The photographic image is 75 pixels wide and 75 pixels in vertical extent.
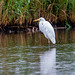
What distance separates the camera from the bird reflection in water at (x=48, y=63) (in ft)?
19.3

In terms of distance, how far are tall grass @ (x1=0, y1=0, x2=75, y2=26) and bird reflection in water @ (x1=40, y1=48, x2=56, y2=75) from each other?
671cm

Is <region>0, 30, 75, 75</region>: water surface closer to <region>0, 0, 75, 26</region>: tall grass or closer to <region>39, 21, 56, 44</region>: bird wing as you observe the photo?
<region>39, 21, 56, 44</region>: bird wing

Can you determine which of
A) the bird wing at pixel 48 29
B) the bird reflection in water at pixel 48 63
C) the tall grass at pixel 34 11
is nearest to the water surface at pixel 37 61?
the bird reflection in water at pixel 48 63

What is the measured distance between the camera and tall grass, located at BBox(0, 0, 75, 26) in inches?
585

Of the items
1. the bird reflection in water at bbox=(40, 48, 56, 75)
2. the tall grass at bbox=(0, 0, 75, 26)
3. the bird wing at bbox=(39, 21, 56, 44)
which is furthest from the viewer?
the tall grass at bbox=(0, 0, 75, 26)

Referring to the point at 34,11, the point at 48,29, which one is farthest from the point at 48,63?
the point at 34,11

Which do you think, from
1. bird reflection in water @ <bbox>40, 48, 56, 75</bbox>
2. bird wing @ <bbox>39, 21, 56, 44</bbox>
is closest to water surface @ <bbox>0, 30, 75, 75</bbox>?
bird reflection in water @ <bbox>40, 48, 56, 75</bbox>

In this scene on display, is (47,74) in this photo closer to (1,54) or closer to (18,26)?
(1,54)

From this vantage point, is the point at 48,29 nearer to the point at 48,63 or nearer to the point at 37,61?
the point at 37,61

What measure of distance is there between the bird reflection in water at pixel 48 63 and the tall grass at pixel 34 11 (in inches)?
264

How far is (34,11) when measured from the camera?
1614cm

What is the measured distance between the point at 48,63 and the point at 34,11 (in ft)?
31.2

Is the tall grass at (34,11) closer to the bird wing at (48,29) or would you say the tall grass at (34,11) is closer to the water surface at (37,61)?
the bird wing at (48,29)

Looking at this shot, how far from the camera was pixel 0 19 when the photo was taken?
14805 millimetres
